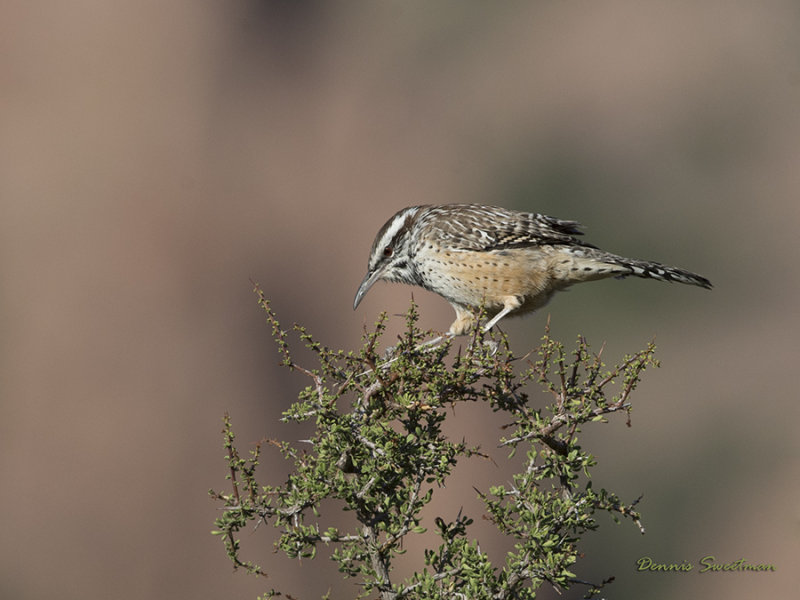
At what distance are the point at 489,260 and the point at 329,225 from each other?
67.7 feet

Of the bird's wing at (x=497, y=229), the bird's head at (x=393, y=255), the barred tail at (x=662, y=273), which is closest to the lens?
the barred tail at (x=662, y=273)

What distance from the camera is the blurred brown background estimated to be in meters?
18.7

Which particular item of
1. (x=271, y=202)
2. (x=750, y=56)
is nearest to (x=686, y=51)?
(x=750, y=56)

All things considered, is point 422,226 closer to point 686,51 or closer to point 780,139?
point 780,139

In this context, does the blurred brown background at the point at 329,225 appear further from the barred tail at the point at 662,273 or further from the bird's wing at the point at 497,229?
the barred tail at the point at 662,273

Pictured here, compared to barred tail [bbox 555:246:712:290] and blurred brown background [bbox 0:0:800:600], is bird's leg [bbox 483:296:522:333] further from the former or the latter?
blurred brown background [bbox 0:0:800:600]

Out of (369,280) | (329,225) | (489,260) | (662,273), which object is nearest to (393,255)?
(369,280)

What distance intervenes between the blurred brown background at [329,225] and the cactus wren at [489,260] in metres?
12.9

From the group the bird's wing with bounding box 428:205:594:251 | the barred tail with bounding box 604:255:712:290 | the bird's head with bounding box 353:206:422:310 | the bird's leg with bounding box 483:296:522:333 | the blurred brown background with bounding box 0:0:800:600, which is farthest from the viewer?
the blurred brown background with bounding box 0:0:800:600

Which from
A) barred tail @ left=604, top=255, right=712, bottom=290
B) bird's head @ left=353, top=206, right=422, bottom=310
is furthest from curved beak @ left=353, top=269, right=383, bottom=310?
barred tail @ left=604, top=255, right=712, bottom=290

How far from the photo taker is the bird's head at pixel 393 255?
16.2 ft

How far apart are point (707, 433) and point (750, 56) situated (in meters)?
14.2

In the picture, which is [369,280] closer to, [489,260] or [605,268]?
[489,260]

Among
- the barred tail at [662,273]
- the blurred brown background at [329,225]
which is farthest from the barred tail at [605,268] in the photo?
the blurred brown background at [329,225]
